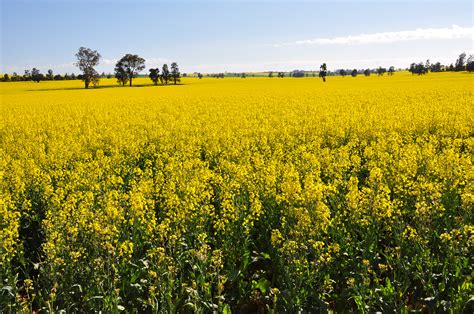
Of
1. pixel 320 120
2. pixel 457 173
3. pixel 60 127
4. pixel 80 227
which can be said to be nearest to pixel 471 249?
pixel 457 173

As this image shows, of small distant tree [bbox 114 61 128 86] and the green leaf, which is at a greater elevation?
small distant tree [bbox 114 61 128 86]

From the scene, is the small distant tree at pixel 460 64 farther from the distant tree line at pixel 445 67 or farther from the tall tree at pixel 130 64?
the tall tree at pixel 130 64

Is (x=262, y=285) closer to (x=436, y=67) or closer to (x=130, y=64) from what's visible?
(x=130, y=64)

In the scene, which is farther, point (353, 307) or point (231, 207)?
point (231, 207)

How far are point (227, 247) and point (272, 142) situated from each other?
892 centimetres

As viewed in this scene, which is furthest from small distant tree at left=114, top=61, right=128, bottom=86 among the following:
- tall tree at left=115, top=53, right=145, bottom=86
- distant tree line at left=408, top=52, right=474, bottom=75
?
distant tree line at left=408, top=52, right=474, bottom=75

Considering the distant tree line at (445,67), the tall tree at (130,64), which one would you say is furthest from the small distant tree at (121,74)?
the distant tree line at (445,67)

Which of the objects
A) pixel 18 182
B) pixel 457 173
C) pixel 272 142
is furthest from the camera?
pixel 272 142

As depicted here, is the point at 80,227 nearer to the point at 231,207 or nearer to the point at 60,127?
the point at 231,207

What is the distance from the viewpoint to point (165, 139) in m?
16.3

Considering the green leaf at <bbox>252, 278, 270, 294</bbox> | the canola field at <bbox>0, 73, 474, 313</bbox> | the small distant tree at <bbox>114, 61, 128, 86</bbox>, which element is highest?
the small distant tree at <bbox>114, 61, 128, 86</bbox>

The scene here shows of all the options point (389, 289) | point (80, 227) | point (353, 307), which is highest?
point (80, 227)

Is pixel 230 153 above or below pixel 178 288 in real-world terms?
above

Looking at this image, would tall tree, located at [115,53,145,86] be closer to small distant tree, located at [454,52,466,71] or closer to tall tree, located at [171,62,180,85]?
tall tree, located at [171,62,180,85]
